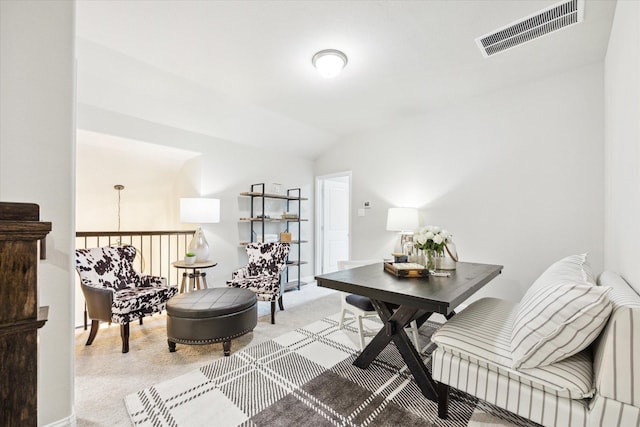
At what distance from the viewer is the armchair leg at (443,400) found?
1600 millimetres

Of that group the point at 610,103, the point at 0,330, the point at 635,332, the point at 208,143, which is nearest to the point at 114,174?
the point at 208,143

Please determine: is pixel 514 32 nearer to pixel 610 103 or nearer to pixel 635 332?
pixel 610 103

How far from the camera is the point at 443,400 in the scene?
1605mm

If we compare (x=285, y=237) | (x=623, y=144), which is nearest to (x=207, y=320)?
(x=285, y=237)

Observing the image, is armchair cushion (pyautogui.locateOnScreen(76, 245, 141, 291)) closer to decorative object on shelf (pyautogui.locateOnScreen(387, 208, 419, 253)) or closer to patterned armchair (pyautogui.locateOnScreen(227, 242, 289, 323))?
patterned armchair (pyautogui.locateOnScreen(227, 242, 289, 323))

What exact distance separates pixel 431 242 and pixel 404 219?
1.28 meters

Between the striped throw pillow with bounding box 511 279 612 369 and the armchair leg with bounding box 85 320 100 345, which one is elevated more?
the striped throw pillow with bounding box 511 279 612 369

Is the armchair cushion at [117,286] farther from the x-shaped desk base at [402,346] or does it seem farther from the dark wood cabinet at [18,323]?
Answer: the dark wood cabinet at [18,323]

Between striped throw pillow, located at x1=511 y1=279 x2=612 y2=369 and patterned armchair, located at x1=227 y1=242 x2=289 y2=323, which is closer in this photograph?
striped throw pillow, located at x1=511 y1=279 x2=612 y2=369

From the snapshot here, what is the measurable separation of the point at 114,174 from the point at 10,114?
2890mm

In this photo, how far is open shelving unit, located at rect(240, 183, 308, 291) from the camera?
418 centimetres

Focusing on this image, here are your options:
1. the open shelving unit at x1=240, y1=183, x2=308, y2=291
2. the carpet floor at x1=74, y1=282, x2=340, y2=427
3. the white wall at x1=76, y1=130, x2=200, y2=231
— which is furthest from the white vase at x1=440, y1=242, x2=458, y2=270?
the white wall at x1=76, y1=130, x2=200, y2=231

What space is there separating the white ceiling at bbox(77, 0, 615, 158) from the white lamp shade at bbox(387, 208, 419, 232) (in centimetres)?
138

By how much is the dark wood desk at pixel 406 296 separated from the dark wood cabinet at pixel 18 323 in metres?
1.58
